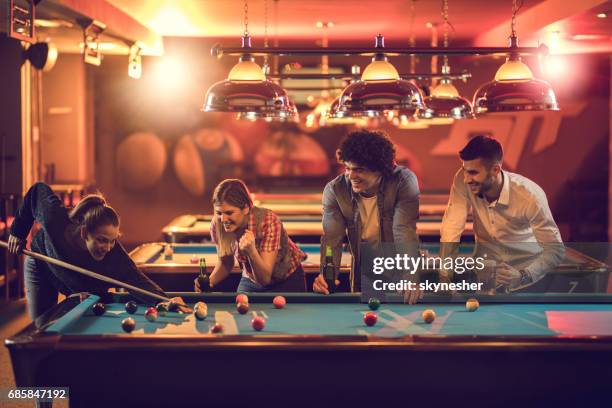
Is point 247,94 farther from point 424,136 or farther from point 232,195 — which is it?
point 424,136

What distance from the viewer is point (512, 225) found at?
189 inches

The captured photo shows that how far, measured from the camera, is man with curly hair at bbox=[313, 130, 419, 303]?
179 inches

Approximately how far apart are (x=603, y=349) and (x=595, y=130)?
9.68m

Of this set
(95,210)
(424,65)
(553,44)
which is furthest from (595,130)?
(95,210)

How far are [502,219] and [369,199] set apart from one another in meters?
0.72

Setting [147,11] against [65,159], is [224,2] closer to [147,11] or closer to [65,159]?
[147,11]

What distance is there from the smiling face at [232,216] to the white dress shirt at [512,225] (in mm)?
1046

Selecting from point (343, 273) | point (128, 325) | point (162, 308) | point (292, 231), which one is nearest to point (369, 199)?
point (343, 273)

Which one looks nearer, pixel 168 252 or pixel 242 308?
pixel 242 308

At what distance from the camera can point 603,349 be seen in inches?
126

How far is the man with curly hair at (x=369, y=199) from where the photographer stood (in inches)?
179
